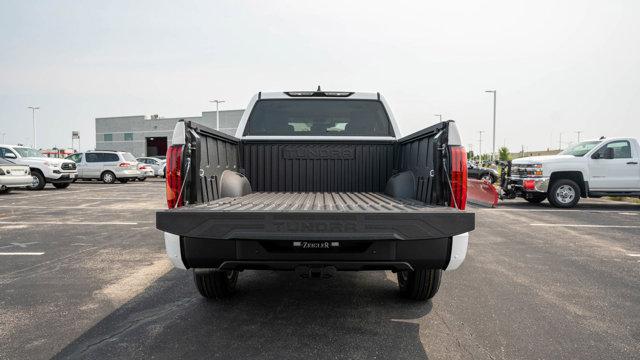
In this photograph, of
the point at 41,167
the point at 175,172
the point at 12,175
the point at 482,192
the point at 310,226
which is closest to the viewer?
the point at 310,226

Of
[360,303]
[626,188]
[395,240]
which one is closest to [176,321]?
[360,303]

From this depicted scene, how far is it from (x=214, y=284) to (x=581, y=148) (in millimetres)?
12859

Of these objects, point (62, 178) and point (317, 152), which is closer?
point (317, 152)

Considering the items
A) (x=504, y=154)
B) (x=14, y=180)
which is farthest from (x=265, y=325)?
(x=504, y=154)

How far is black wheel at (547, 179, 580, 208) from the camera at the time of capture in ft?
40.4

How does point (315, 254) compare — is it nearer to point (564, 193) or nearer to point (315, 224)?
point (315, 224)

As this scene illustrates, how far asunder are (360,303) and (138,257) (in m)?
3.38

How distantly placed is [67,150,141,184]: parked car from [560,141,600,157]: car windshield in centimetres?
2039

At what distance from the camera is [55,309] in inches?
149

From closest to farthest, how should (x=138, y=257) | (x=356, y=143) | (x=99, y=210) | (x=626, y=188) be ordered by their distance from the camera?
(x=356, y=143), (x=138, y=257), (x=99, y=210), (x=626, y=188)

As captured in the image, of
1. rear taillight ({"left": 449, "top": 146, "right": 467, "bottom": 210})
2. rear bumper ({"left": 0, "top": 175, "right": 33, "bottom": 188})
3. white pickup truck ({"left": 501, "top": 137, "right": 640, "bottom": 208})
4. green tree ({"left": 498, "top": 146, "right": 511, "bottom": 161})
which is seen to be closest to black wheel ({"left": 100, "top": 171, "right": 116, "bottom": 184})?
rear bumper ({"left": 0, "top": 175, "right": 33, "bottom": 188})

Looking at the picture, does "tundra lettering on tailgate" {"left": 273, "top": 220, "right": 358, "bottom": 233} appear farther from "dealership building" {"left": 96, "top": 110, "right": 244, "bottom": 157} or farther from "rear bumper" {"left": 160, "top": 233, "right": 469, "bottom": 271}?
"dealership building" {"left": 96, "top": 110, "right": 244, "bottom": 157}

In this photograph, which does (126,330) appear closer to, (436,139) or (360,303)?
(360,303)

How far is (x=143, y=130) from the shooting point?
65312 mm
